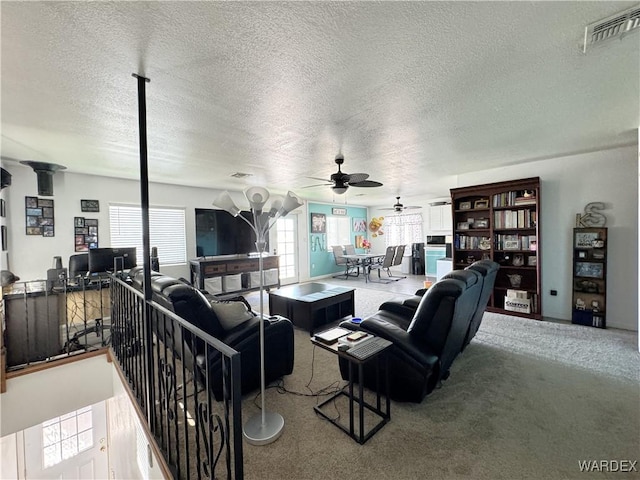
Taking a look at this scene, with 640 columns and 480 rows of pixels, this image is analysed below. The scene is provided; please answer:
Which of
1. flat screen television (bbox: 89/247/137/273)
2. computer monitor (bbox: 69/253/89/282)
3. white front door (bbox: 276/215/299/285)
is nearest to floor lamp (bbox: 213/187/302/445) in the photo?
flat screen television (bbox: 89/247/137/273)

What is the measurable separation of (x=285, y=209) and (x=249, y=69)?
0.95m

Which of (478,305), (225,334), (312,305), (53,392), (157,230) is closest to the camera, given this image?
(225,334)

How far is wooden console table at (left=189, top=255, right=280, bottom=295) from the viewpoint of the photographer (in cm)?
539

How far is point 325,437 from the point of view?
185cm

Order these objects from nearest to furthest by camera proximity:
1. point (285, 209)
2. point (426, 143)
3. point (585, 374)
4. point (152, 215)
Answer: point (285, 209) < point (585, 374) < point (426, 143) < point (152, 215)

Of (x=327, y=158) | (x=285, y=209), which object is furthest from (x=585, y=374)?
(x=327, y=158)

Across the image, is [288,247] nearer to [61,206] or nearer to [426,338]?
[61,206]

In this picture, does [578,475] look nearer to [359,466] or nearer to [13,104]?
[359,466]

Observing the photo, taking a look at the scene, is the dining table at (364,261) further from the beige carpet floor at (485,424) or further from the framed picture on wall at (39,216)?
the framed picture on wall at (39,216)

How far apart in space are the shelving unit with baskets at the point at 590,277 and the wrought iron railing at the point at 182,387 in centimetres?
467

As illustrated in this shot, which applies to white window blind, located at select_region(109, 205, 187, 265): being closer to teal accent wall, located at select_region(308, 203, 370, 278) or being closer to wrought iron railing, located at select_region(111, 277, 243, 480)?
wrought iron railing, located at select_region(111, 277, 243, 480)

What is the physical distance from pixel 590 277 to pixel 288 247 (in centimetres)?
590

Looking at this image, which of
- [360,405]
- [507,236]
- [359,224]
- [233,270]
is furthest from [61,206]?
[359,224]

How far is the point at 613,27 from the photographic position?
146 centimetres
